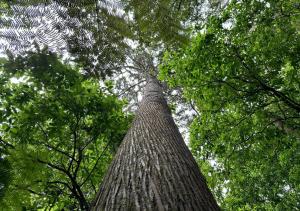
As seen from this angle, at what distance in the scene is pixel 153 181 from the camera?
207 cm

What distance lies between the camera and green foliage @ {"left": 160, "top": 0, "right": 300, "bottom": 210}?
4.95 metres

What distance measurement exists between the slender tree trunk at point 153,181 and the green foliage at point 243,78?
2478 millimetres

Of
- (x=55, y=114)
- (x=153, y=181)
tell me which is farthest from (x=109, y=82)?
(x=153, y=181)

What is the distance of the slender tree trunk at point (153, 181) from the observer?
180 centimetres

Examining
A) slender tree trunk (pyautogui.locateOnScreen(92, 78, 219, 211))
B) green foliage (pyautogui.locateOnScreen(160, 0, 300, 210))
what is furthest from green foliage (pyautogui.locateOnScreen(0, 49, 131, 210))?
green foliage (pyautogui.locateOnScreen(160, 0, 300, 210))

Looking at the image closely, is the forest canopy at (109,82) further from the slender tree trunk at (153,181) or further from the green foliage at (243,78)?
the slender tree trunk at (153,181)

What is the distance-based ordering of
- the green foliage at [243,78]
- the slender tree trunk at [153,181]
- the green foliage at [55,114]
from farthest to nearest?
the green foliage at [243,78]
the green foliage at [55,114]
the slender tree trunk at [153,181]

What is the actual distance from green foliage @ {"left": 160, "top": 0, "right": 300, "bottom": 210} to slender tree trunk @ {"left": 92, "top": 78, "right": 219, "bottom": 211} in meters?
2.48

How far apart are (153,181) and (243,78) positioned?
13.2ft

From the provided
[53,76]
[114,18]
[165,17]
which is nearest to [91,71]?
[114,18]

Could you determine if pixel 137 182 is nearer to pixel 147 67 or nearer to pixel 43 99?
pixel 43 99

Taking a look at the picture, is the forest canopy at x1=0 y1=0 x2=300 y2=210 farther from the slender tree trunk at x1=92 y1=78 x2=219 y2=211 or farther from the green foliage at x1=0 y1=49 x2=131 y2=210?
the slender tree trunk at x1=92 y1=78 x2=219 y2=211

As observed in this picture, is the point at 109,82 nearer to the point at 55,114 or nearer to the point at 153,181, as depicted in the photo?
the point at 55,114

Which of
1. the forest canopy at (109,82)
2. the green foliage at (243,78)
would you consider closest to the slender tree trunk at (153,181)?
the forest canopy at (109,82)
